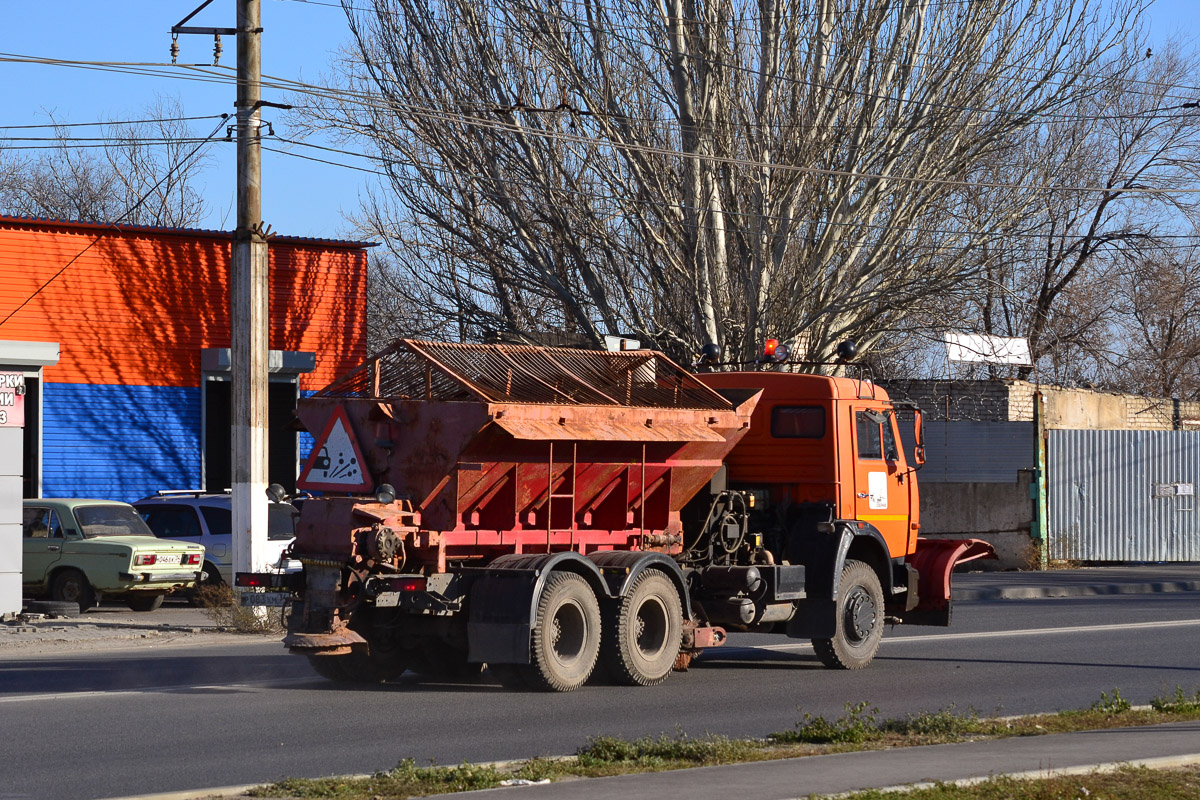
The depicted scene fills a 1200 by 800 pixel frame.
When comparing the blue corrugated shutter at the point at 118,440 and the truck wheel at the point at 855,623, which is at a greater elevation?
the blue corrugated shutter at the point at 118,440

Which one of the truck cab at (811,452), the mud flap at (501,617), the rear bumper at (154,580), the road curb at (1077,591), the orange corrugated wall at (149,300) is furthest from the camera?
the orange corrugated wall at (149,300)

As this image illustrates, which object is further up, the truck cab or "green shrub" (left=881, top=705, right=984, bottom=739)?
the truck cab

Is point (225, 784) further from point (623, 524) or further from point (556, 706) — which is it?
point (623, 524)

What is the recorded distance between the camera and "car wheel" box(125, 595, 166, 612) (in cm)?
2109

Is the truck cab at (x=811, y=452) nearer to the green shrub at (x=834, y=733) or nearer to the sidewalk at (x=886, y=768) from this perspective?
the green shrub at (x=834, y=733)

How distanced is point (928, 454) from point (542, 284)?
8.44 m

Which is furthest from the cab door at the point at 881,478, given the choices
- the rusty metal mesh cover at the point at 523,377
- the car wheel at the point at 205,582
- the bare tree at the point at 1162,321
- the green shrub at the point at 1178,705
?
the bare tree at the point at 1162,321

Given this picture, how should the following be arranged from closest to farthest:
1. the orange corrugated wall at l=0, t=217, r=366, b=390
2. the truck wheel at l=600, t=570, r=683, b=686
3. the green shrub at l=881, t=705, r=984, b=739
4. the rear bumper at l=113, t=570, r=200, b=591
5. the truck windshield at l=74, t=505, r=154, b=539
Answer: the green shrub at l=881, t=705, r=984, b=739
the truck wheel at l=600, t=570, r=683, b=686
the rear bumper at l=113, t=570, r=200, b=591
the truck windshield at l=74, t=505, r=154, b=539
the orange corrugated wall at l=0, t=217, r=366, b=390

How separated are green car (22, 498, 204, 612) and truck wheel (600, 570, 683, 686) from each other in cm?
956

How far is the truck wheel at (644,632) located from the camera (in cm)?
1236

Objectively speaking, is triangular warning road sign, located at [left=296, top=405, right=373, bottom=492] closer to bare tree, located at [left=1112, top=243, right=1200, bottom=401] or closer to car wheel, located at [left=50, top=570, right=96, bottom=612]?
car wheel, located at [left=50, top=570, right=96, bottom=612]

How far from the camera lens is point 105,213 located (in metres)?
52.7

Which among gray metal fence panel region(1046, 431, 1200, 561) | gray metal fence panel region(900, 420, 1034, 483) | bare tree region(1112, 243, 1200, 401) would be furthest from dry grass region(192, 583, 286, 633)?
bare tree region(1112, 243, 1200, 401)

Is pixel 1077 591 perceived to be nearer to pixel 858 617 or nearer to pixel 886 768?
pixel 858 617
